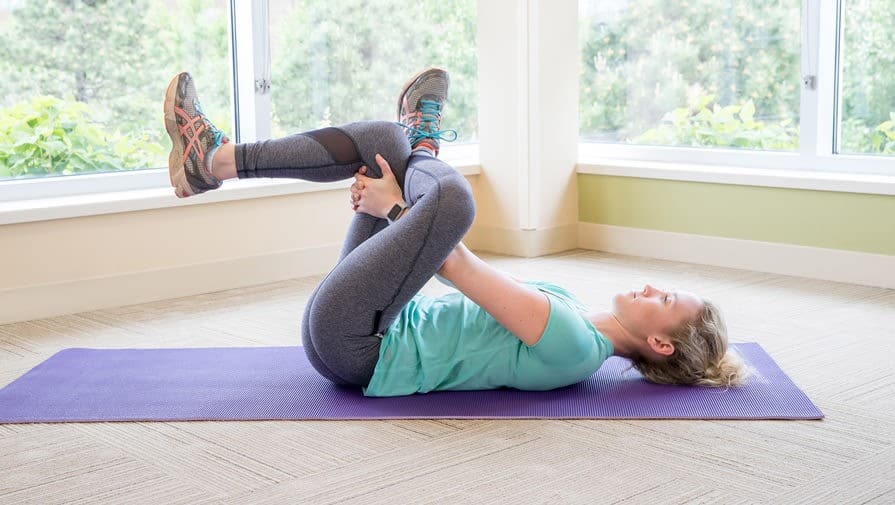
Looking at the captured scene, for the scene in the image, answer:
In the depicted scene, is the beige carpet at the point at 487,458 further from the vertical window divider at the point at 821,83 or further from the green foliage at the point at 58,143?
the vertical window divider at the point at 821,83

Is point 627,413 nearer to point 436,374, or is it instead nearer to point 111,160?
point 436,374

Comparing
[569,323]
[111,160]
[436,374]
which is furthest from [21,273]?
[569,323]

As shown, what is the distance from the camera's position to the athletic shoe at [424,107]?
2723 millimetres

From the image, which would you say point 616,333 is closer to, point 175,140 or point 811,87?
point 175,140

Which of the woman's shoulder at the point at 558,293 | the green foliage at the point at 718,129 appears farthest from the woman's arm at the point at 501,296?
the green foliage at the point at 718,129

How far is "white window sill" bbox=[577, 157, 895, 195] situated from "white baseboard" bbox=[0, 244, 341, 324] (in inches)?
52.2

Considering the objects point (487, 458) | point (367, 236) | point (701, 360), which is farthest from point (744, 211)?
point (487, 458)

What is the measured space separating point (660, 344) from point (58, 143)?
8.21 feet

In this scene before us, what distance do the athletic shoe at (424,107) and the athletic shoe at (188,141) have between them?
476 millimetres

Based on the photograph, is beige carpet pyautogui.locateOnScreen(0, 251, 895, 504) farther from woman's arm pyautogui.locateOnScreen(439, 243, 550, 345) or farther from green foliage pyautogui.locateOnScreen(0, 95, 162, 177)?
green foliage pyautogui.locateOnScreen(0, 95, 162, 177)

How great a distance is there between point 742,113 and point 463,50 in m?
1.32

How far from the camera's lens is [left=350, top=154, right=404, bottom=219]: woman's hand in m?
2.58

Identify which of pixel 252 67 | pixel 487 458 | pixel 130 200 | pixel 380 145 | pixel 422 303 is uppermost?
pixel 252 67

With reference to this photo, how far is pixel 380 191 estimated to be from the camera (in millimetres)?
2586
